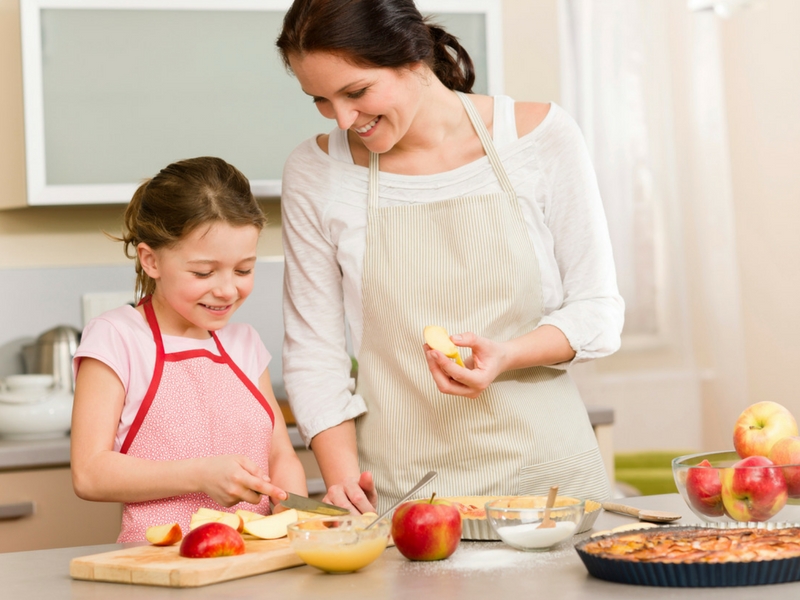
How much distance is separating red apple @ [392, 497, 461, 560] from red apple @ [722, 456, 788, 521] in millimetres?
322

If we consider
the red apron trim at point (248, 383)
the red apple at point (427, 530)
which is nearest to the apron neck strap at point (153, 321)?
the red apron trim at point (248, 383)

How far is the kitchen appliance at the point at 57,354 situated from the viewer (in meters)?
2.50

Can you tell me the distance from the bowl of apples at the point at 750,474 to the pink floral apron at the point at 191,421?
0.64m

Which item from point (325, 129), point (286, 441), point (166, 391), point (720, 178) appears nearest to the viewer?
point (166, 391)

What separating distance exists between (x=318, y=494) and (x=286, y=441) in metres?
0.81

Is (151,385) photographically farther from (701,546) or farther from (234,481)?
(701,546)

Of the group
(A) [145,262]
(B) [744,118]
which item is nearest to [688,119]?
(B) [744,118]

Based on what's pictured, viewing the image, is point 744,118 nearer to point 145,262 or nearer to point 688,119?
point 688,119

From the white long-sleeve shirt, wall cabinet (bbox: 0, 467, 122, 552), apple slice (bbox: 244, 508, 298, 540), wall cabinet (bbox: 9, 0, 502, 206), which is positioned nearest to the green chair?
wall cabinet (bbox: 9, 0, 502, 206)

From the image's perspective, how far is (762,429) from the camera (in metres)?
1.30

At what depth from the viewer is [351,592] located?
3.37ft

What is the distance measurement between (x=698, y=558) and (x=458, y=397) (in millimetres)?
590

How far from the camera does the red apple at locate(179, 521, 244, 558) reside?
1.14 m

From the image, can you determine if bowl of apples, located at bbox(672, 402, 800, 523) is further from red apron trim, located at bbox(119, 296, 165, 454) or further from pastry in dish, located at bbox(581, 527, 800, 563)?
red apron trim, located at bbox(119, 296, 165, 454)
